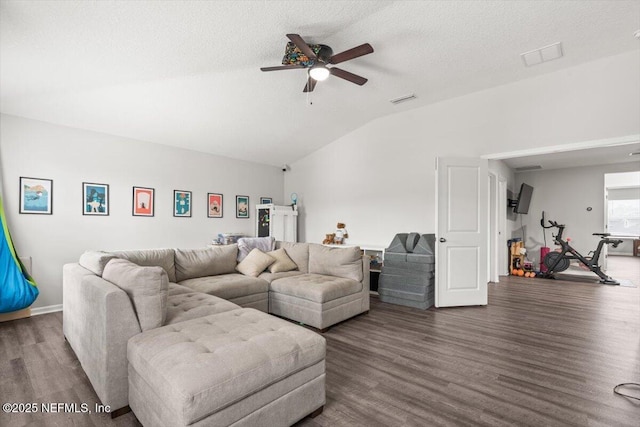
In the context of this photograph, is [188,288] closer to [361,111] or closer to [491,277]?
[361,111]

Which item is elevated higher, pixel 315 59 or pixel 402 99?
pixel 402 99

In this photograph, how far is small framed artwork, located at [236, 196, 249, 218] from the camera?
612cm

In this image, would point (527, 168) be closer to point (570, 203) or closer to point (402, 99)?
point (570, 203)

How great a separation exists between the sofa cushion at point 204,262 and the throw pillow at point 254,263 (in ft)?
0.58

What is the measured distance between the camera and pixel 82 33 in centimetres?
254

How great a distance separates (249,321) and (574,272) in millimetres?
8092

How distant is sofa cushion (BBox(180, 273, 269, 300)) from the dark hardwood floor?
1053 mm

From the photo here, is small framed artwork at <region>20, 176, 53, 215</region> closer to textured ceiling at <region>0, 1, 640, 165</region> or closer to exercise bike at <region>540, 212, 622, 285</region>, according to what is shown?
textured ceiling at <region>0, 1, 640, 165</region>

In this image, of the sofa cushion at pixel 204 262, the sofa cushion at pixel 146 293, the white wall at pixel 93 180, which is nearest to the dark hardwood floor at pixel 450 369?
the sofa cushion at pixel 146 293

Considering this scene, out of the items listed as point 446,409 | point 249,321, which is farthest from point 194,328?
point 446,409

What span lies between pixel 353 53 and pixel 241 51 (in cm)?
122

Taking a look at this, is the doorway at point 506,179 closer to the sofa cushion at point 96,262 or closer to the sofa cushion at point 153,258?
the sofa cushion at point 153,258

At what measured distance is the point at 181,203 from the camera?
5234 mm

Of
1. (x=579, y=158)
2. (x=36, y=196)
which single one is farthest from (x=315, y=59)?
(x=579, y=158)
